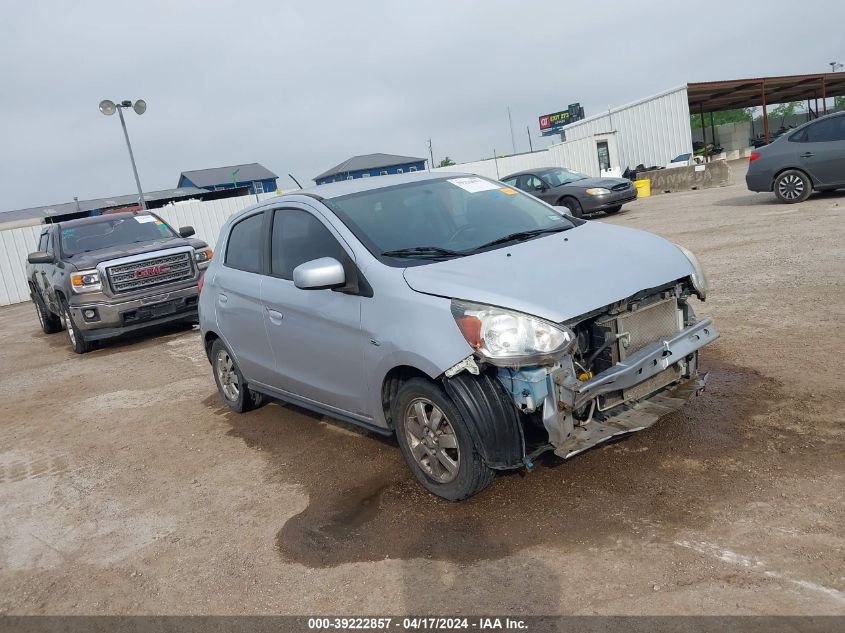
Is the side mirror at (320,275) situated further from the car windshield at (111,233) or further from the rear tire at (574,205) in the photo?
the rear tire at (574,205)

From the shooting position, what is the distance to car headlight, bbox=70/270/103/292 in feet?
32.8

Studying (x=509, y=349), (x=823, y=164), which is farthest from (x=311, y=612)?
(x=823, y=164)

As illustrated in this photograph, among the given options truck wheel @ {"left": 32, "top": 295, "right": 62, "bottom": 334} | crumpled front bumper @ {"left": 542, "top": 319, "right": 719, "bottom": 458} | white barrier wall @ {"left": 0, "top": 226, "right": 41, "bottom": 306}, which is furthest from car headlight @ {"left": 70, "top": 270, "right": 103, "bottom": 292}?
white barrier wall @ {"left": 0, "top": 226, "right": 41, "bottom": 306}

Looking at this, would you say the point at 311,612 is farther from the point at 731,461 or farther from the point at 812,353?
the point at 812,353

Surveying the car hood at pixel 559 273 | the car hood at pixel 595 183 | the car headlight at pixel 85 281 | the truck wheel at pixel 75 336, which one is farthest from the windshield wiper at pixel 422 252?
the car hood at pixel 595 183

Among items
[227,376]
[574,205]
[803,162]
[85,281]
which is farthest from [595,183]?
[227,376]

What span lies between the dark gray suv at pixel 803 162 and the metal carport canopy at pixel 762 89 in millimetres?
15837

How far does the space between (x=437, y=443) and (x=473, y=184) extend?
219cm

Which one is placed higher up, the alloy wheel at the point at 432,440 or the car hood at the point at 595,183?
the car hood at the point at 595,183

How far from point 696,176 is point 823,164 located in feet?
32.2

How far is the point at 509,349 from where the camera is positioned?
3490 mm

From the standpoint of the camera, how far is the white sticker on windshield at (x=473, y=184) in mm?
5191

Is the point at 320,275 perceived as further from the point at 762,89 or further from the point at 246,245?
the point at 762,89

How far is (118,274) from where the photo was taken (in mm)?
10070
